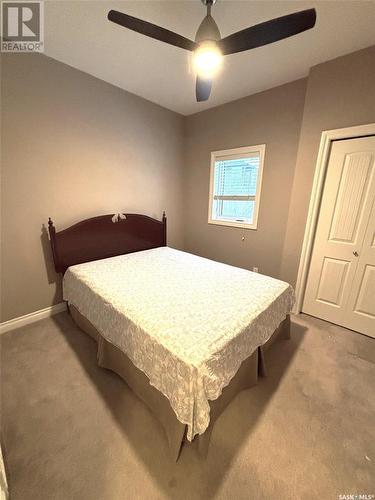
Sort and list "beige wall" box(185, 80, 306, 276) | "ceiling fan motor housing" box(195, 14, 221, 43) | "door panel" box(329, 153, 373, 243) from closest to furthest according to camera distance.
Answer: "ceiling fan motor housing" box(195, 14, 221, 43)
"door panel" box(329, 153, 373, 243)
"beige wall" box(185, 80, 306, 276)

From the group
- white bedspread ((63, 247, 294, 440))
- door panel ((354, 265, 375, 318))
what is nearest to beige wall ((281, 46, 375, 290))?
door panel ((354, 265, 375, 318))

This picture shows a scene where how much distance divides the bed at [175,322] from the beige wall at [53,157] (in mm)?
257

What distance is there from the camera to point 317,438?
4.25ft

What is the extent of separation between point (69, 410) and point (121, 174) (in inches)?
100.0

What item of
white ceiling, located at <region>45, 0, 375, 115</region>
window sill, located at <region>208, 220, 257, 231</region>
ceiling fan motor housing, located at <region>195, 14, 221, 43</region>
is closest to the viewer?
ceiling fan motor housing, located at <region>195, 14, 221, 43</region>

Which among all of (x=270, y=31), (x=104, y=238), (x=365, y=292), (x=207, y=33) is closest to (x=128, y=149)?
(x=104, y=238)

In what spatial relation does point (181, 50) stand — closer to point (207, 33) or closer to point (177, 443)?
point (207, 33)

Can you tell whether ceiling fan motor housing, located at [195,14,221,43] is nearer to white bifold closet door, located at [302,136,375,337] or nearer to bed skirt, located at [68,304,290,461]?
white bifold closet door, located at [302,136,375,337]

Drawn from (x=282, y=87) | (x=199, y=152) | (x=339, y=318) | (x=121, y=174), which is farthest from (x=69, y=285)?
(x=282, y=87)

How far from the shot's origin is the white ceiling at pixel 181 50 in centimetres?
149

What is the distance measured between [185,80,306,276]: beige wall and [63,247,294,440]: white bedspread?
102cm

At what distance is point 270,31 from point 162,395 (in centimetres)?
217

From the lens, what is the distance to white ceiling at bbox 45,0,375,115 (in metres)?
1.49

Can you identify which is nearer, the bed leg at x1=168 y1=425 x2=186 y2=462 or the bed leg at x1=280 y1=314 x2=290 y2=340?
the bed leg at x1=168 y1=425 x2=186 y2=462
